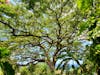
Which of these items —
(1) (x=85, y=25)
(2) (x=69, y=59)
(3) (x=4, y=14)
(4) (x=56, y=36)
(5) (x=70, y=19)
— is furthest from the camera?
(2) (x=69, y=59)

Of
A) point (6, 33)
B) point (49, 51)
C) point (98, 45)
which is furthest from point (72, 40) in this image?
point (98, 45)

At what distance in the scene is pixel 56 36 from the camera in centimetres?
2106

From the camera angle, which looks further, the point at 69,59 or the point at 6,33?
the point at 69,59

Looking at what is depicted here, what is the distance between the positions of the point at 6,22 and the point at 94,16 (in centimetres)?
1064

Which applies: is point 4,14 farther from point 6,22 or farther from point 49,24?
point 49,24

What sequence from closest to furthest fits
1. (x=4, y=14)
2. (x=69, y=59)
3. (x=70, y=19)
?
(x=4, y=14), (x=70, y=19), (x=69, y=59)

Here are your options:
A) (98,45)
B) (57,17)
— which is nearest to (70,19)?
(57,17)

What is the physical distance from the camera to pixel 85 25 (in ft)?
30.1

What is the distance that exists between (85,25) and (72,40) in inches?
455

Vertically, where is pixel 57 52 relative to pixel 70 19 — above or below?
below

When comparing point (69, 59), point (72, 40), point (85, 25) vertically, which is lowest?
point (69, 59)

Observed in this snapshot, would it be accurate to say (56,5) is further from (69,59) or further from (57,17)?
(69,59)

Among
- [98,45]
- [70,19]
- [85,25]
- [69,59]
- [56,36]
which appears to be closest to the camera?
[85,25]

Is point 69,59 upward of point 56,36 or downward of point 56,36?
downward
